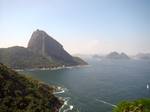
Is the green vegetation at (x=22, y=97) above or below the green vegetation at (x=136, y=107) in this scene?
below

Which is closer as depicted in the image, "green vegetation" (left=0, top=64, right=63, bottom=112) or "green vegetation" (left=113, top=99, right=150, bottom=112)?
"green vegetation" (left=113, top=99, right=150, bottom=112)

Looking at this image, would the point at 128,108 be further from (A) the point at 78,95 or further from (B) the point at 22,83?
(A) the point at 78,95

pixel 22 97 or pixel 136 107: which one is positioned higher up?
pixel 136 107

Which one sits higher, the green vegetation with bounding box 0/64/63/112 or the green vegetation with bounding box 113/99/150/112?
the green vegetation with bounding box 113/99/150/112

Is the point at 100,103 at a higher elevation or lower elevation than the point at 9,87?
lower

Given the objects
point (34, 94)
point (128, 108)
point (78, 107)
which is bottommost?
point (78, 107)

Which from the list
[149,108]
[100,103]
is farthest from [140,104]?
[100,103]

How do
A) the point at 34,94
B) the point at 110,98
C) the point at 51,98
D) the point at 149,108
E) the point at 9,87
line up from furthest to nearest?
the point at 110,98 → the point at 51,98 → the point at 34,94 → the point at 9,87 → the point at 149,108

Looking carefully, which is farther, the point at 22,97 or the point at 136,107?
the point at 22,97
